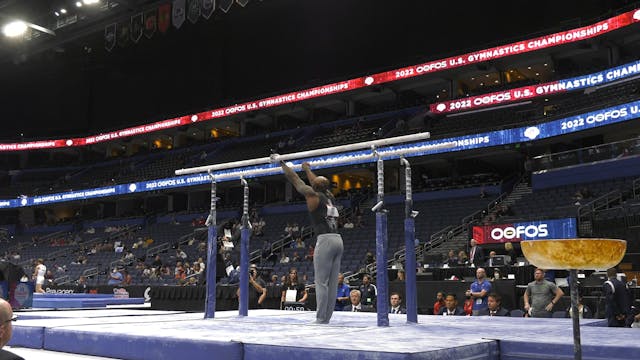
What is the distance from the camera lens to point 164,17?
22.6 m

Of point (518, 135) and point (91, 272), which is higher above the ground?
point (518, 135)

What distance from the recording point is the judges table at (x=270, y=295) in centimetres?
1159

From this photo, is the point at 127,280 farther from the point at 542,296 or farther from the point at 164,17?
the point at 542,296

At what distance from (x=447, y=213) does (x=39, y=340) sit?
1923cm

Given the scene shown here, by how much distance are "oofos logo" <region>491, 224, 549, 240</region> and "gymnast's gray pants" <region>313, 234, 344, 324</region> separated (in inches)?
473

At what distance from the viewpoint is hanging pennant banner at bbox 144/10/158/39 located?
899 inches

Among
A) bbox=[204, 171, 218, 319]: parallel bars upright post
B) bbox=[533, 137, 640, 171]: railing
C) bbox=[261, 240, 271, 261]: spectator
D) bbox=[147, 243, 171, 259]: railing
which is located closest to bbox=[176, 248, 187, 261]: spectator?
bbox=[147, 243, 171, 259]: railing

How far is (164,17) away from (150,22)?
0.79 meters

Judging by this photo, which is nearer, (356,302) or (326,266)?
(326,266)

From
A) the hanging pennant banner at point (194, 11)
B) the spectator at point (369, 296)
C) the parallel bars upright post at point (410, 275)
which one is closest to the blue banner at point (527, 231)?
the spectator at point (369, 296)

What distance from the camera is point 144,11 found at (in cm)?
2278

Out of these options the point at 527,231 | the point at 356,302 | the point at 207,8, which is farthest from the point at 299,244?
the point at 356,302

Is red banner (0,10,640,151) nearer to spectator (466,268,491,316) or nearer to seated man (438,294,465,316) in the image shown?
spectator (466,268,491,316)

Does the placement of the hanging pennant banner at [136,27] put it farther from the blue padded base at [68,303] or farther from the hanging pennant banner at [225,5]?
the blue padded base at [68,303]
